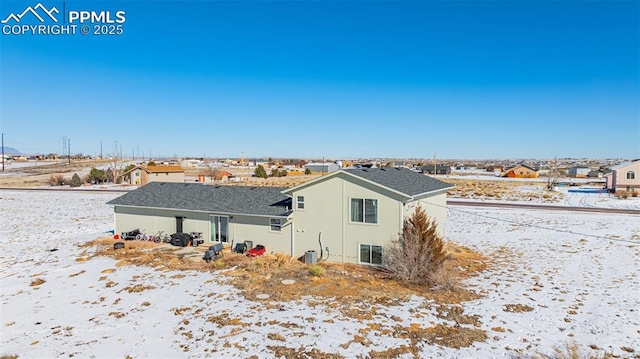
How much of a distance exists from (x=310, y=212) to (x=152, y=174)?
6143 centimetres

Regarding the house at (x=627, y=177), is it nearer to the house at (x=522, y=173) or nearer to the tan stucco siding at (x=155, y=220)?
the house at (x=522, y=173)

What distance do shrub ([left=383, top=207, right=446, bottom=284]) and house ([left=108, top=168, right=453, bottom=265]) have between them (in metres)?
1.27

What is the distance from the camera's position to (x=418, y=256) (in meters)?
19.5

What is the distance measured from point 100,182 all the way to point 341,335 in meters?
85.4

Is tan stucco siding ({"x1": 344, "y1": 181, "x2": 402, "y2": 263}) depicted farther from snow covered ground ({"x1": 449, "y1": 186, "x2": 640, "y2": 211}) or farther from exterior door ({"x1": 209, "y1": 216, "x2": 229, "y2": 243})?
snow covered ground ({"x1": 449, "y1": 186, "x2": 640, "y2": 211})

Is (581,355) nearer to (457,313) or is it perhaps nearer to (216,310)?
(457,313)

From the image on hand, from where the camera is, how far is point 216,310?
15797mm

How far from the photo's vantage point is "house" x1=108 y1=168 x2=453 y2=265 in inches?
851

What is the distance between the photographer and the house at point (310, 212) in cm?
2162

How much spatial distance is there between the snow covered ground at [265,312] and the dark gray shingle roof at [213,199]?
5588 millimetres

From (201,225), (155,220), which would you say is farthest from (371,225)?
(155,220)

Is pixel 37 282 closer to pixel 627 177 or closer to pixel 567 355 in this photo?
pixel 567 355

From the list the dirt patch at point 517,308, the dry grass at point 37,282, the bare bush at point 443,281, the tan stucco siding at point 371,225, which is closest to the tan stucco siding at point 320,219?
the tan stucco siding at point 371,225

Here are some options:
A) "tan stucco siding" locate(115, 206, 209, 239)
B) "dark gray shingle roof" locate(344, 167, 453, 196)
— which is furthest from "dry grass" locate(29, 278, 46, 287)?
"dark gray shingle roof" locate(344, 167, 453, 196)
